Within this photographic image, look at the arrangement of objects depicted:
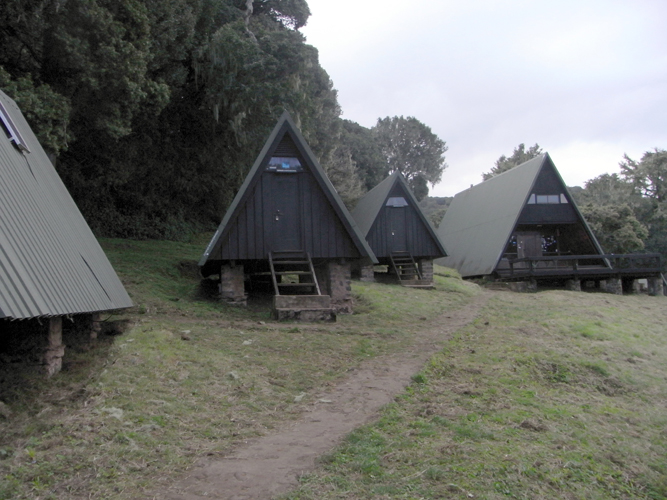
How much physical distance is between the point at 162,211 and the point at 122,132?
34.3ft

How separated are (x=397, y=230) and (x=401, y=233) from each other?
22 centimetres

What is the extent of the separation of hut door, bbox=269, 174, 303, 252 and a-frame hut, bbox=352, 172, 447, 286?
9792 mm

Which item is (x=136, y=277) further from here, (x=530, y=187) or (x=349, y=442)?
(x=530, y=187)

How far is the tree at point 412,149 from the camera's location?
69.8 m

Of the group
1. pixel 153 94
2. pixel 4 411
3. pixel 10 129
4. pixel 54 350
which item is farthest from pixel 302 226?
pixel 153 94

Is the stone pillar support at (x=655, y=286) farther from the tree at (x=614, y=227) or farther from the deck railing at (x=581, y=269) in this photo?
the tree at (x=614, y=227)

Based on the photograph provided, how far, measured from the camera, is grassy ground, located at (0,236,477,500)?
190 inches

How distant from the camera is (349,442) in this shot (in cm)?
560

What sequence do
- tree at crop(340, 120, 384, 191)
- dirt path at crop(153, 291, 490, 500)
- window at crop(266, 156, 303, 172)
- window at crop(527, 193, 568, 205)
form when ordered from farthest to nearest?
tree at crop(340, 120, 384, 191)
window at crop(527, 193, 568, 205)
window at crop(266, 156, 303, 172)
dirt path at crop(153, 291, 490, 500)

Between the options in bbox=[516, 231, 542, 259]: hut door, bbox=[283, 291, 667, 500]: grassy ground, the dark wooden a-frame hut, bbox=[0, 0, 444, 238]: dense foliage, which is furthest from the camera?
bbox=[516, 231, 542, 259]: hut door

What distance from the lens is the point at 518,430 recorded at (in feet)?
20.3

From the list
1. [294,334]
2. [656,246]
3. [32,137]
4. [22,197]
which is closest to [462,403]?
[294,334]

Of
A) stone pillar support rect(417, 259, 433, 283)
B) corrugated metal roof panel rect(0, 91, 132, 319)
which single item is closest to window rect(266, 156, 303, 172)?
corrugated metal roof panel rect(0, 91, 132, 319)

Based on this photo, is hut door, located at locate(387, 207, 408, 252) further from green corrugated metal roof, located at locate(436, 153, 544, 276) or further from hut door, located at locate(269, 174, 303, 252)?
hut door, located at locate(269, 174, 303, 252)
